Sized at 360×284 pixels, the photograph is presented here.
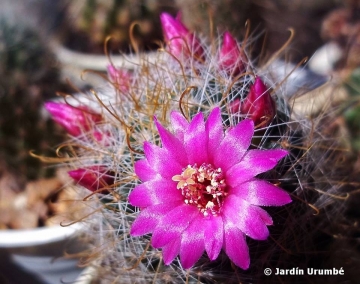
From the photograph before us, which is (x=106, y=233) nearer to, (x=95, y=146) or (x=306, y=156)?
(x=95, y=146)

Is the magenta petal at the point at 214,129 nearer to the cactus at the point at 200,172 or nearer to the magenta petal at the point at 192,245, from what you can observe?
the cactus at the point at 200,172

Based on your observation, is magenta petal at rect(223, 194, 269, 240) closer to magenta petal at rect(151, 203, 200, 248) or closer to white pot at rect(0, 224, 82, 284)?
magenta petal at rect(151, 203, 200, 248)

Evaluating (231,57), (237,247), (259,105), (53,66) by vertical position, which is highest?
(53,66)

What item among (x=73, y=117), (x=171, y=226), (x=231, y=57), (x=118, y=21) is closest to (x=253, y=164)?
(x=171, y=226)

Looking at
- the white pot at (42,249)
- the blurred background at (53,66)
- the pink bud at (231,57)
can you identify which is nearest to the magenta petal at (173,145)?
the pink bud at (231,57)

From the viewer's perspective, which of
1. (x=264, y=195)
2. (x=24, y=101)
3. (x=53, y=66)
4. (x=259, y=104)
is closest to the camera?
(x=264, y=195)

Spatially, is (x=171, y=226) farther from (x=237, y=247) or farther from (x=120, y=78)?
(x=120, y=78)

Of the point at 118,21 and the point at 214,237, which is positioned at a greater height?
the point at 118,21

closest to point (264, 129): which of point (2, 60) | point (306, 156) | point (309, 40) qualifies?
point (306, 156)
